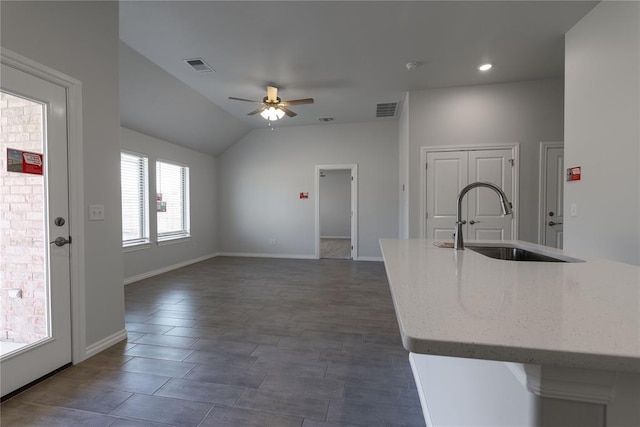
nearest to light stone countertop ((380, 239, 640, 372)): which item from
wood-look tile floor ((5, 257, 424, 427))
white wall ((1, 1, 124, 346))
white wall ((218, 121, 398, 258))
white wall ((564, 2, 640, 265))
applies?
wood-look tile floor ((5, 257, 424, 427))

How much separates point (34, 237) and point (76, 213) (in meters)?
0.28

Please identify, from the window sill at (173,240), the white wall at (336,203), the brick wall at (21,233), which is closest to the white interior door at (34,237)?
the brick wall at (21,233)

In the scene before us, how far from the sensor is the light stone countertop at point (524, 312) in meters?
0.50

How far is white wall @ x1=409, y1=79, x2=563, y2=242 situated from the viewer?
3979mm

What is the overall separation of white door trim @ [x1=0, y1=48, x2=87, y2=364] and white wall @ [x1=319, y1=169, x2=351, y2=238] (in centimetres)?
842

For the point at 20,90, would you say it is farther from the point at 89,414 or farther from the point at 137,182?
the point at 137,182

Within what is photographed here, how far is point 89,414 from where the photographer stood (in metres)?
1.64

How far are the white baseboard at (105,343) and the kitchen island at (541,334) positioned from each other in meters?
2.58

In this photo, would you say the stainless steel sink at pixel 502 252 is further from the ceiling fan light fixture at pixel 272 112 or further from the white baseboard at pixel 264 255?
the white baseboard at pixel 264 255

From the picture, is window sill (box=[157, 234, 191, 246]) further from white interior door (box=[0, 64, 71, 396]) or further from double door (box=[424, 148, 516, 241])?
double door (box=[424, 148, 516, 241])

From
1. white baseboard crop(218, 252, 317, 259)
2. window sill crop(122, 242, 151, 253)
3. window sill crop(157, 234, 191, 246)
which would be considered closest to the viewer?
window sill crop(122, 242, 151, 253)

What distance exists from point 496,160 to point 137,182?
562 centimetres

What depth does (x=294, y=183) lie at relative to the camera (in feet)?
21.1

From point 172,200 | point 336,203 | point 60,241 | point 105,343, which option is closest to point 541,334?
point 60,241
